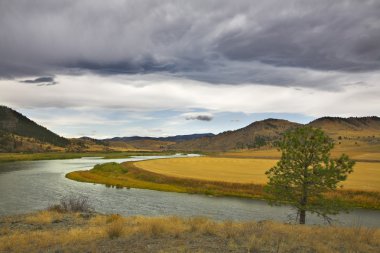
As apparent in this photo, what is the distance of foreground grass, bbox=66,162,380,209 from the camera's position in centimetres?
4614

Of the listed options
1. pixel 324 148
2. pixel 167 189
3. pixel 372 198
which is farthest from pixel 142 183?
pixel 324 148

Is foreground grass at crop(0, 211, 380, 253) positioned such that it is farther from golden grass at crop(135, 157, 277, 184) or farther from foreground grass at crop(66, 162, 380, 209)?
golden grass at crop(135, 157, 277, 184)

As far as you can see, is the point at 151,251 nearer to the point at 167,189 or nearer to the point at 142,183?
the point at 167,189

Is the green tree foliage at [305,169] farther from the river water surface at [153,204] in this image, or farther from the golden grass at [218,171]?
the golden grass at [218,171]

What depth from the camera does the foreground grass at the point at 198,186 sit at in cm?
4614

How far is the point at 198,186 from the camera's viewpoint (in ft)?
199

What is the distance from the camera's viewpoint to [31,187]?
57938mm

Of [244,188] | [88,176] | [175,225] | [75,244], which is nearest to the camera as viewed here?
[75,244]

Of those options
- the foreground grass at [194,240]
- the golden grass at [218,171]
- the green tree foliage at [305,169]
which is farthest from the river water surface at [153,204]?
the foreground grass at [194,240]

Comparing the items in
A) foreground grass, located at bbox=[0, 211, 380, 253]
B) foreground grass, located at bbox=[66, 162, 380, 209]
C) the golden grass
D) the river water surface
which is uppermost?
foreground grass, located at bbox=[0, 211, 380, 253]

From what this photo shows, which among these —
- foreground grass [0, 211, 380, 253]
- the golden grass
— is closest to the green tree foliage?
foreground grass [0, 211, 380, 253]

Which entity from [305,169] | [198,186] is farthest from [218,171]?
[305,169]

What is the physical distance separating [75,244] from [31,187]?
4731 centimetres

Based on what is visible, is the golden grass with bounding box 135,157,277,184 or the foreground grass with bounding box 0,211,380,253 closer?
the foreground grass with bounding box 0,211,380,253
